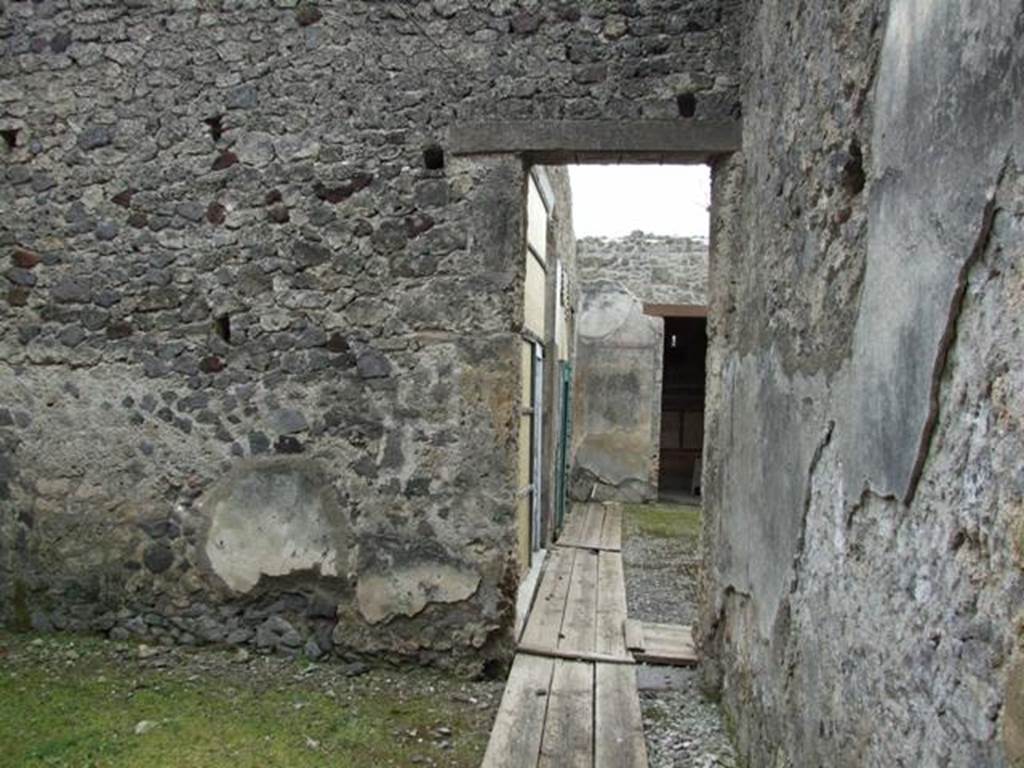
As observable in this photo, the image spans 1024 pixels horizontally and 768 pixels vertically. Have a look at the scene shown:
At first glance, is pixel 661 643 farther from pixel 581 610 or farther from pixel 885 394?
pixel 885 394

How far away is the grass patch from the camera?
782 centimetres

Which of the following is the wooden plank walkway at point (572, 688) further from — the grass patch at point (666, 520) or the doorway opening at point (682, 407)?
the doorway opening at point (682, 407)

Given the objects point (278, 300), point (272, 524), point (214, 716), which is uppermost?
point (278, 300)

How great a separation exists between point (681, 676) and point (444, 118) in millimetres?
2827

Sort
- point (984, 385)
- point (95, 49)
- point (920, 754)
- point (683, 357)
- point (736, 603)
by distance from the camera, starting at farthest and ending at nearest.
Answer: point (683, 357) → point (95, 49) → point (736, 603) → point (920, 754) → point (984, 385)

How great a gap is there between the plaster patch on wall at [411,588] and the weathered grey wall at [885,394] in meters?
1.29

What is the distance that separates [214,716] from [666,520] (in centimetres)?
609

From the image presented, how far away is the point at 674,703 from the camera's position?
3475 mm

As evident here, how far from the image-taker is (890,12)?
174cm

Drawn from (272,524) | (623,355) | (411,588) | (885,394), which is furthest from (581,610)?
(623,355)

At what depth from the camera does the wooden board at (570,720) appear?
9.50 feet

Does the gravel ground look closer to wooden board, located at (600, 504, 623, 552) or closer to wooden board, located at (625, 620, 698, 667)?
wooden board, located at (625, 620, 698, 667)

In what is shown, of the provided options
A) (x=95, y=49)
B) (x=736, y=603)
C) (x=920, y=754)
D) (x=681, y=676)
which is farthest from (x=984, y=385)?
(x=95, y=49)

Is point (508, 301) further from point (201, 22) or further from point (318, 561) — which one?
point (201, 22)
